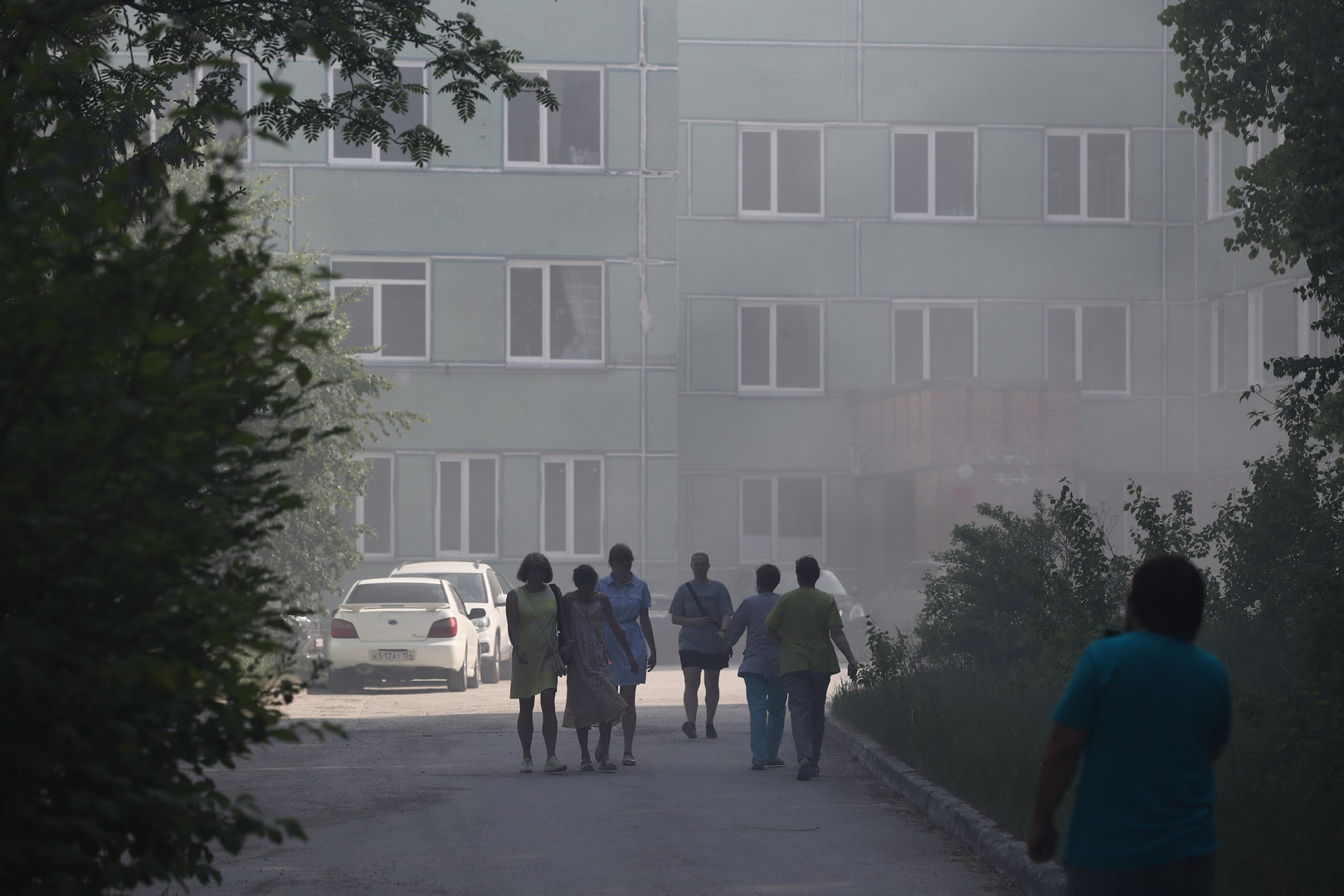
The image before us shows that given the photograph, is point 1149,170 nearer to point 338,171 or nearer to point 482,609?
point 338,171

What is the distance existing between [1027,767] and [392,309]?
2384cm

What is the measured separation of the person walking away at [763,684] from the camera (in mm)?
13906

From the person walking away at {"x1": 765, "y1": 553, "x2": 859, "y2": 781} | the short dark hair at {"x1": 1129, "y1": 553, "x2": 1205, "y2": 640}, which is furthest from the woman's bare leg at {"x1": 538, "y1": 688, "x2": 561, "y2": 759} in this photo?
the short dark hair at {"x1": 1129, "y1": 553, "x2": 1205, "y2": 640}

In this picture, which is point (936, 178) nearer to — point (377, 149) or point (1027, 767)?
point (377, 149)

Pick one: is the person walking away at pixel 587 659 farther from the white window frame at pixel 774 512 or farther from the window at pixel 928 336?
the window at pixel 928 336

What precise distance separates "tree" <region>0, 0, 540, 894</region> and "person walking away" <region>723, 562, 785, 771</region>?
9.22 m

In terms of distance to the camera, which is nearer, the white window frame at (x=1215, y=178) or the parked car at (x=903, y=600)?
the parked car at (x=903, y=600)

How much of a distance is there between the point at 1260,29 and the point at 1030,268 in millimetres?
22279

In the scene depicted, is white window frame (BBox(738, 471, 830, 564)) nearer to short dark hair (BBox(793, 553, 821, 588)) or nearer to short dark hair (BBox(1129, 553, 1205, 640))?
short dark hair (BBox(793, 553, 821, 588))

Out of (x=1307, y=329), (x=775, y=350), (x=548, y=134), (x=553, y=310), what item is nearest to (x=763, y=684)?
(x=553, y=310)

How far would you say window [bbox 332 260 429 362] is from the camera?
3272 cm

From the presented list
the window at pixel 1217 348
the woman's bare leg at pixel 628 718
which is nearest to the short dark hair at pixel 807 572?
the woman's bare leg at pixel 628 718

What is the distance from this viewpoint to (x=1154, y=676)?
4.73 meters

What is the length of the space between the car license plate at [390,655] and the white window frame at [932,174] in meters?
19.2
